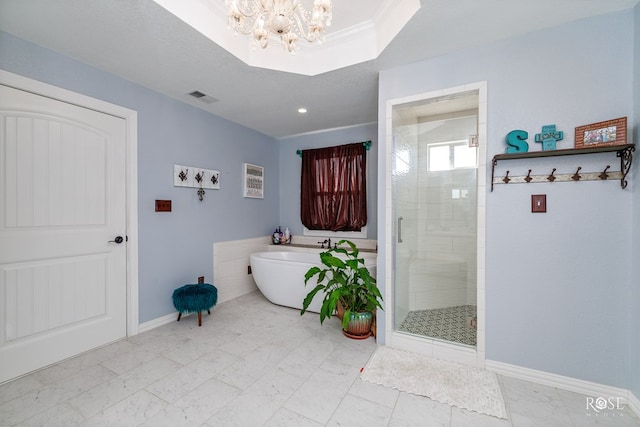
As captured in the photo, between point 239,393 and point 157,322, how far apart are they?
1.49 m

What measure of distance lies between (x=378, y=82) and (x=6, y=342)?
11.5ft

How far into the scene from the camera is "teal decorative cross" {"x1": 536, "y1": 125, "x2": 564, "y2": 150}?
176 centimetres

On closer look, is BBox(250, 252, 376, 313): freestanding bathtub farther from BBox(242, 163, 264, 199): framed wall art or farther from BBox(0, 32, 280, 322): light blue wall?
BBox(242, 163, 264, 199): framed wall art

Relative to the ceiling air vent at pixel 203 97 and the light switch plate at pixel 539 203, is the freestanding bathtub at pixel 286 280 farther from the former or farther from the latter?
the ceiling air vent at pixel 203 97

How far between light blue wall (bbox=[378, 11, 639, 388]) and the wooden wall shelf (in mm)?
46

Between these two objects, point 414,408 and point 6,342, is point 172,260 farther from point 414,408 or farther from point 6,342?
point 414,408

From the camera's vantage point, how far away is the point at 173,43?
1.91m

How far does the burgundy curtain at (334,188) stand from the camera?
12.3ft

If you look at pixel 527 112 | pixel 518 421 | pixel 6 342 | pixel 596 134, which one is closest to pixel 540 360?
pixel 518 421

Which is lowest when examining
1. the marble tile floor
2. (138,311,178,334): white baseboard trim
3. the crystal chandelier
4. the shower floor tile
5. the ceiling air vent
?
the marble tile floor

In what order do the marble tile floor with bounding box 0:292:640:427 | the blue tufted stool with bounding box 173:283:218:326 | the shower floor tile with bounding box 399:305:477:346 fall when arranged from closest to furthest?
the marble tile floor with bounding box 0:292:640:427, the shower floor tile with bounding box 399:305:477:346, the blue tufted stool with bounding box 173:283:218:326

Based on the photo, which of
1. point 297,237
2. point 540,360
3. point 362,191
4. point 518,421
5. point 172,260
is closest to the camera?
point 518,421

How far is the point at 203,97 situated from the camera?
9.28 ft

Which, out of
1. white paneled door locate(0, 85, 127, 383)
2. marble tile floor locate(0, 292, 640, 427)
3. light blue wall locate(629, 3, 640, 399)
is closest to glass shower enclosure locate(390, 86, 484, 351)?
marble tile floor locate(0, 292, 640, 427)
